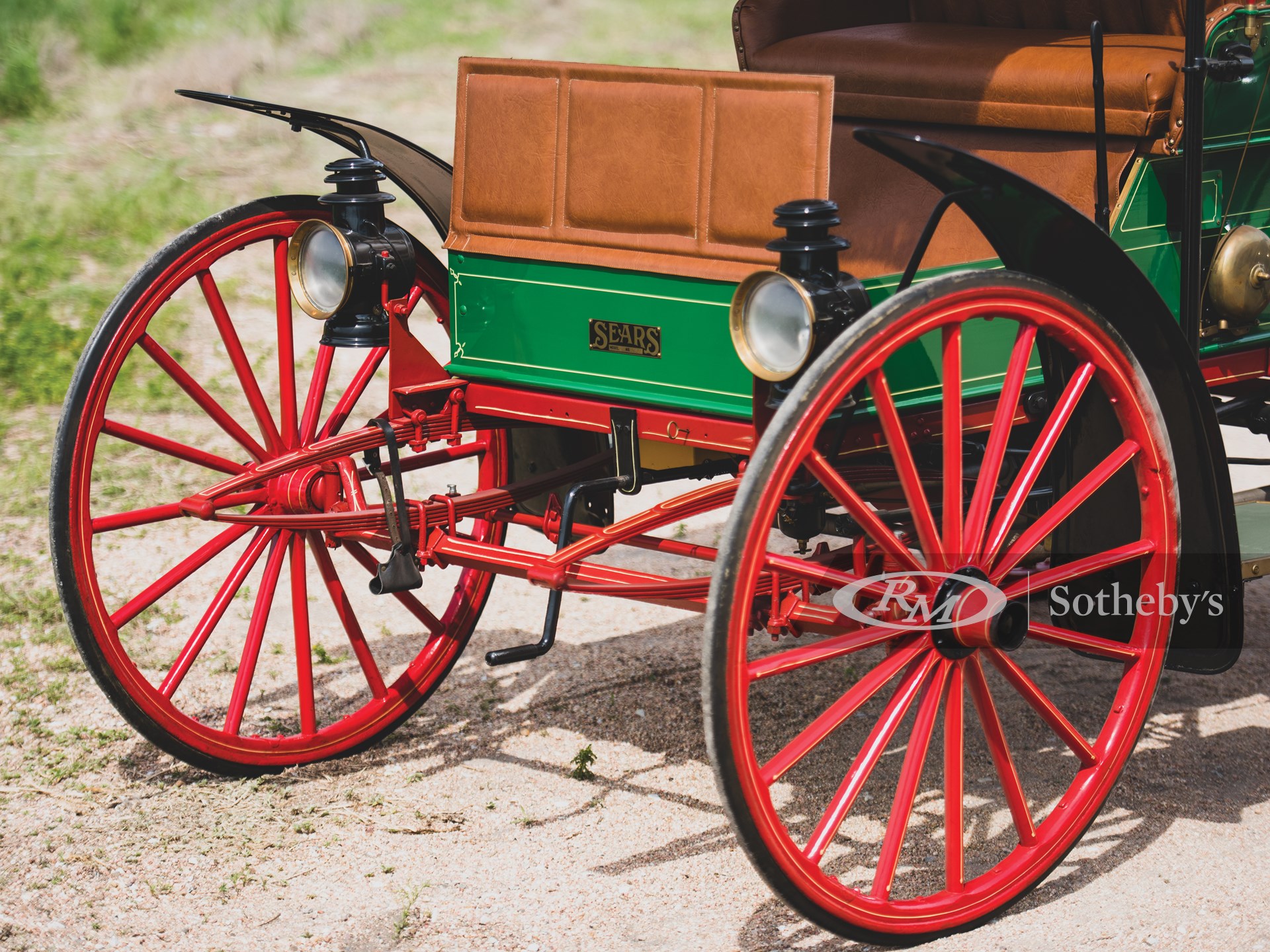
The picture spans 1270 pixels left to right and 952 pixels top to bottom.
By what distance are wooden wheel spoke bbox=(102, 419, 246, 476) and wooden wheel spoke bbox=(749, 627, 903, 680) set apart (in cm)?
146

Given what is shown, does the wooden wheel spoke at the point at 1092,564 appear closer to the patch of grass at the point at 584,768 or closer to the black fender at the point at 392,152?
the patch of grass at the point at 584,768

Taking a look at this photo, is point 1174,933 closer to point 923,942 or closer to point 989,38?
point 923,942

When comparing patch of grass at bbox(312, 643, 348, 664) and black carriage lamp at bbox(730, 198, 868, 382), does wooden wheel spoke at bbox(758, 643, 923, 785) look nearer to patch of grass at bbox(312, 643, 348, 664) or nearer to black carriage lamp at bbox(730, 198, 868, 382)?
black carriage lamp at bbox(730, 198, 868, 382)

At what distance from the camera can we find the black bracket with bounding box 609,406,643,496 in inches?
129

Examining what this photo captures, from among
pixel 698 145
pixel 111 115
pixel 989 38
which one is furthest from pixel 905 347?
pixel 111 115

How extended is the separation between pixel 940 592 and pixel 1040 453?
33cm

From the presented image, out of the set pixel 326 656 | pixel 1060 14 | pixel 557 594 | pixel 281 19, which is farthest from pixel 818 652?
pixel 281 19

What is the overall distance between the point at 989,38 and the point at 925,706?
82.2 inches

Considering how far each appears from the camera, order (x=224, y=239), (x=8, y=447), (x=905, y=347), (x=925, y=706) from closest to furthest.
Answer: (x=925, y=706)
(x=905, y=347)
(x=224, y=239)
(x=8, y=447)

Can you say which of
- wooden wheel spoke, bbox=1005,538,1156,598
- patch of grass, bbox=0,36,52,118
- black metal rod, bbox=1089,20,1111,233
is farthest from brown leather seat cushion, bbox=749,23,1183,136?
patch of grass, bbox=0,36,52,118

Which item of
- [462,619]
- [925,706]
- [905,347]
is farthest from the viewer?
[462,619]

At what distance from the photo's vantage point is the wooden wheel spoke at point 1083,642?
300 cm

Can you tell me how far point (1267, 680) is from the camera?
14.3 ft
